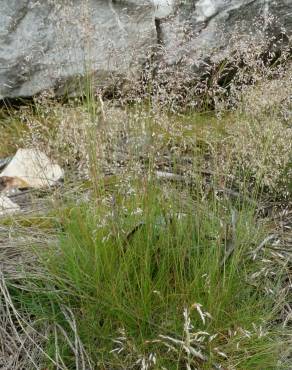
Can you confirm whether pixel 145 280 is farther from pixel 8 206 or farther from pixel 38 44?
pixel 38 44

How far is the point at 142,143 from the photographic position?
2.22 m

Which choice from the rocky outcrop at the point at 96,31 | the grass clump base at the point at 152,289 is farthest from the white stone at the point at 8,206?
the rocky outcrop at the point at 96,31

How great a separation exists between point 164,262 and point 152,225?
0.44 ft

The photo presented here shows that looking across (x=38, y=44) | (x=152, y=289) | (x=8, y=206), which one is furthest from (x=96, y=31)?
(x=152, y=289)

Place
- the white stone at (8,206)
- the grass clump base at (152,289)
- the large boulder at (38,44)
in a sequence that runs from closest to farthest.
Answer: the grass clump base at (152,289), the white stone at (8,206), the large boulder at (38,44)

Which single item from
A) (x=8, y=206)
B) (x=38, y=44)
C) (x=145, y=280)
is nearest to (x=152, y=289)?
(x=145, y=280)

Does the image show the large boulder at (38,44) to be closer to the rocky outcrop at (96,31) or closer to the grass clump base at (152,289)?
the rocky outcrop at (96,31)

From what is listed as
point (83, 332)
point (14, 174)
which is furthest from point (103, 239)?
point (14, 174)

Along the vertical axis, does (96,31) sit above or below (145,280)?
above

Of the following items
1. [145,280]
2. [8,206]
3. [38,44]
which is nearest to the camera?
[145,280]

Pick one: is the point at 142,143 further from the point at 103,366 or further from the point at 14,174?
the point at 14,174

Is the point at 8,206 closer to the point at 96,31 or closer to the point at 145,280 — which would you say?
the point at 145,280

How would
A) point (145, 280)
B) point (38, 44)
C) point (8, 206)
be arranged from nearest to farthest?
point (145, 280)
point (8, 206)
point (38, 44)

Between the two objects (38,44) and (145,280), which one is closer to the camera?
(145,280)
